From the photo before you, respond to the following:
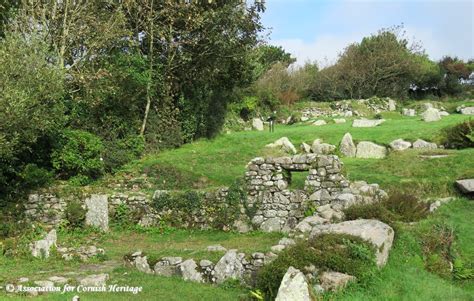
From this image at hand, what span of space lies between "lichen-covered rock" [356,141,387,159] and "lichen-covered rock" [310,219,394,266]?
12.6 meters

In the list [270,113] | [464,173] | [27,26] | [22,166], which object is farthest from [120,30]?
[270,113]

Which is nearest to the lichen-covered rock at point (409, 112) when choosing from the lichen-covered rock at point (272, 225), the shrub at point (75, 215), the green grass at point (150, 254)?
the lichen-covered rock at point (272, 225)

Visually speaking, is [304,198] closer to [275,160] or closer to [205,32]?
[275,160]

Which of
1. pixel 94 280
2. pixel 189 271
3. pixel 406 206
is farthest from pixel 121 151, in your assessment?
pixel 406 206

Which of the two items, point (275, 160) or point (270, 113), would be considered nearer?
point (275, 160)

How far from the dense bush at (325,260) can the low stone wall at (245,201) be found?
500 cm

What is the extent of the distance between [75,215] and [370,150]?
47.7 feet

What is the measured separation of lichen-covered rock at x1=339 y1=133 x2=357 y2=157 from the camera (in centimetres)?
2412

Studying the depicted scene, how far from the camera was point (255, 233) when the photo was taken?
51.5 ft

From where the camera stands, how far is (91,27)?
22.4m

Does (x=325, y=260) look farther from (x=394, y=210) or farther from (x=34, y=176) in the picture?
(x=34, y=176)

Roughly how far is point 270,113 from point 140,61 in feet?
60.9

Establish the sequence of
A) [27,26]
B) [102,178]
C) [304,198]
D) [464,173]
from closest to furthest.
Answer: [304,198] → [464,173] → [27,26] → [102,178]

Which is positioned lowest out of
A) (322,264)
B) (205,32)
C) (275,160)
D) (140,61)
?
(322,264)
